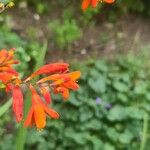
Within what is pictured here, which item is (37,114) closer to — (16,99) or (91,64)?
(16,99)

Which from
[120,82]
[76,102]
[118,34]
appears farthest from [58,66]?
[118,34]

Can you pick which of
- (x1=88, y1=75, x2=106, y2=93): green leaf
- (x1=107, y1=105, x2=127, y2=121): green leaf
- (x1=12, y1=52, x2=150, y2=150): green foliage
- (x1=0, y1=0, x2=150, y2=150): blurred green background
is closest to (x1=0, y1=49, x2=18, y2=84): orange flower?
(x1=0, y1=0, x2=150, y2=150): blurred green background

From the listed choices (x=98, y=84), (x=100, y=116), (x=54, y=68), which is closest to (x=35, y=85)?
(x=54, y=68)

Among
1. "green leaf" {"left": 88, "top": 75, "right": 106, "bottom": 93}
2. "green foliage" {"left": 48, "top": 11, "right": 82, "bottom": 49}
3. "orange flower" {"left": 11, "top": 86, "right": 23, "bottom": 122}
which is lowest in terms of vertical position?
"green leaf" {"left": 88, "top": 75, "right": 106, "bottom": 93}

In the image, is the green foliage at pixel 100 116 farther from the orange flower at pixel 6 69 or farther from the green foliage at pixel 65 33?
the orange flower at pixel 6 69

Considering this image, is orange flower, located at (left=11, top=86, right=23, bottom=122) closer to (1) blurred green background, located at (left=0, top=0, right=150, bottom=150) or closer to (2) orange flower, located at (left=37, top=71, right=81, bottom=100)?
(2) orange flower, located at (left=37, top=71, right=81, bottom=100)

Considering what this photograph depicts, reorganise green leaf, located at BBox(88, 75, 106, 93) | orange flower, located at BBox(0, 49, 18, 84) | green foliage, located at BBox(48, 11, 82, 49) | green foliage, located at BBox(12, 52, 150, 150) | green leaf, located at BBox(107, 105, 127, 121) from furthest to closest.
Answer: green foliage, located at BBox(48, 11, 82, 49)
green leaf, located at BBox(88, 75, 106, 93)
green leaf, located at BBox(107, 105, 127, 121)
green foliage, located at BBox(12, 52, 150, 150)
orange flower, located at BBox(0, 49, 18, 84)

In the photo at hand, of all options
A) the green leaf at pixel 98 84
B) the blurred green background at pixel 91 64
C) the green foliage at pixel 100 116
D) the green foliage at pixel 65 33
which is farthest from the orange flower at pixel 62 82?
the green foliage at pixel 65 33
